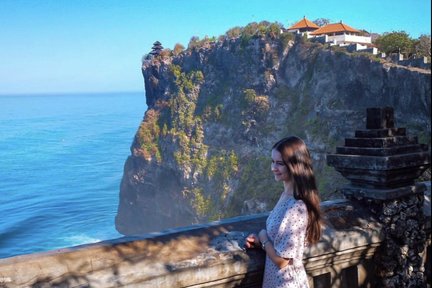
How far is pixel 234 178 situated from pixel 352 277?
6094cm

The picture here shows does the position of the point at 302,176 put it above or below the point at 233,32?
below

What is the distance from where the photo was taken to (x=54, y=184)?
4178 inches

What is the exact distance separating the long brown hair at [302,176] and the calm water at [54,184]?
69286 mm

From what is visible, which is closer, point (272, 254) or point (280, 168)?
point (272, 254)

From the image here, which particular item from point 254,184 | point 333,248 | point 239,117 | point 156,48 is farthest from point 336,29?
point 333,248

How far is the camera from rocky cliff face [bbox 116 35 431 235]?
147 feet

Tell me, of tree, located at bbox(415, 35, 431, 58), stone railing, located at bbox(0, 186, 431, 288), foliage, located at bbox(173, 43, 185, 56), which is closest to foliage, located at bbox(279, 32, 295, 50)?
tree, located at bbox(415, 35, 431, 58)

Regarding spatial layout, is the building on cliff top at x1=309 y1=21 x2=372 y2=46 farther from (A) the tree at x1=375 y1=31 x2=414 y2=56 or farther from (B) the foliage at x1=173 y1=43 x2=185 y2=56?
(B) the foliage at x1=173 y1=43 x2=185 y2=56

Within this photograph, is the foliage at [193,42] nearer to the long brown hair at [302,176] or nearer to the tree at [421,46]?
the tree at [421,46]

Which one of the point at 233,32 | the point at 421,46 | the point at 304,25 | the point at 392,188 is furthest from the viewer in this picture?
the point at 233,32

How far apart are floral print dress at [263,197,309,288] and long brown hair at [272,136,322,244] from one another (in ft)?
0.18

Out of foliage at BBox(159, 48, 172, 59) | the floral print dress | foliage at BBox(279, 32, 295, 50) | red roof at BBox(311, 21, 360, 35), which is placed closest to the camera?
the floral print dress

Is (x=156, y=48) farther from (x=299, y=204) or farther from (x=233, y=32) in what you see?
(x=299, y=204)

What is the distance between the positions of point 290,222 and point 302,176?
278mm
